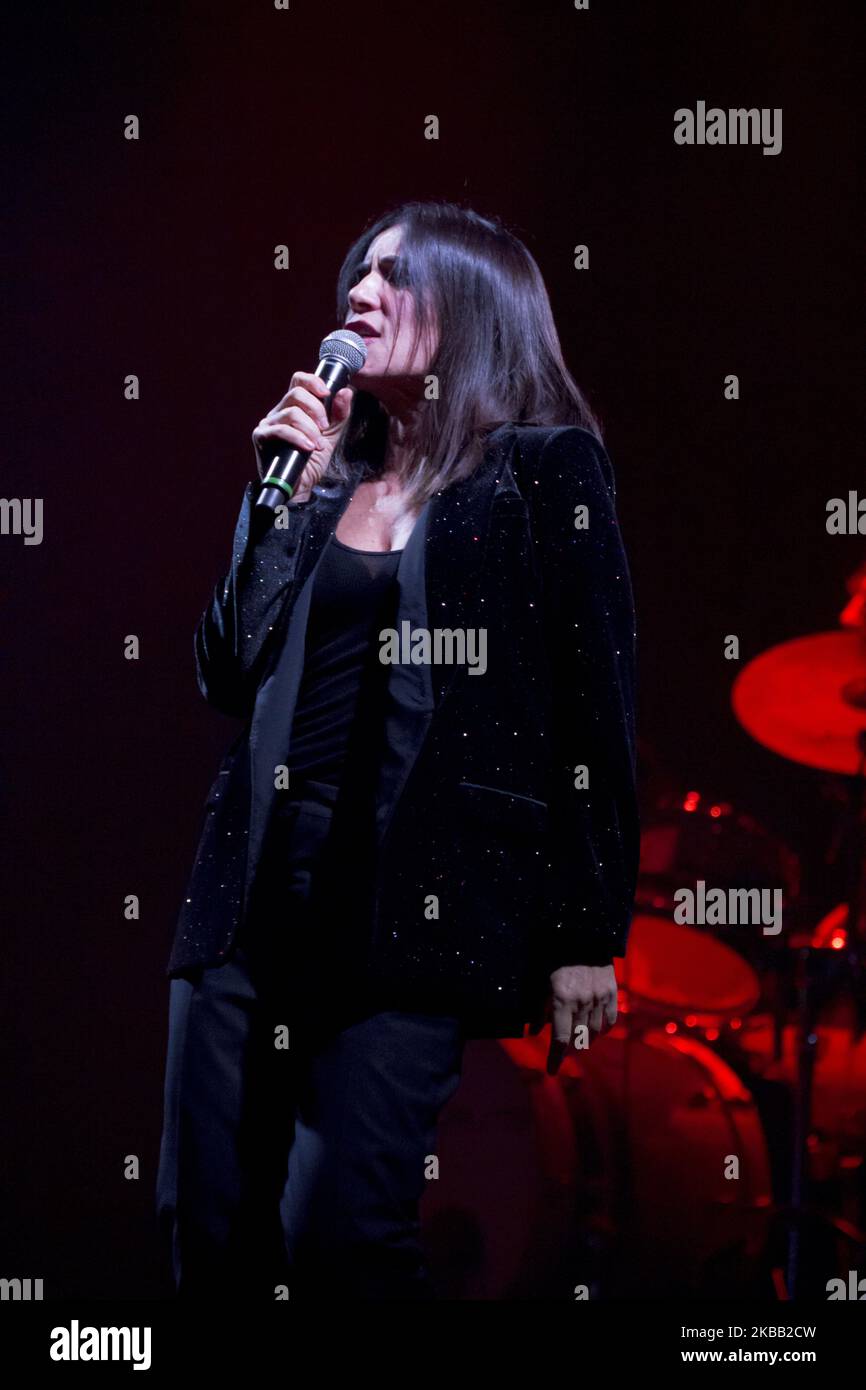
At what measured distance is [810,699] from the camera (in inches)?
94.2

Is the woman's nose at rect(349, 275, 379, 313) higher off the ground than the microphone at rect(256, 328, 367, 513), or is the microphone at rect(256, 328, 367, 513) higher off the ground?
the woman's nose at rect(349, 275, 379, 313)

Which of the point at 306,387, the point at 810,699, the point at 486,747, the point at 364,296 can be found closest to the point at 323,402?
the point at 306,387

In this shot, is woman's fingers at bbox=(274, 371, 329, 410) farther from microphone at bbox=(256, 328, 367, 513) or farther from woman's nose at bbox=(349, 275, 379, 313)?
woman's nose at bbox=(349, 275, 379, 313)

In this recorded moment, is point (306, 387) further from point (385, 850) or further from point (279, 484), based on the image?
point (385, 850)

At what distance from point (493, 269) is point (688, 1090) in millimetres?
1416

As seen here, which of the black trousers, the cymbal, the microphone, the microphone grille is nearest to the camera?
the black trousers

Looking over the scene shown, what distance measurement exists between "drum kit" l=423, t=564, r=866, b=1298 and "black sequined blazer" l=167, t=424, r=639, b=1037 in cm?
85

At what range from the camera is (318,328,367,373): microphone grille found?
5.43 ft

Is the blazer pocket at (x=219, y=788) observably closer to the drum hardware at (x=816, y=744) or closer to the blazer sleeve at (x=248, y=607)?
the blazer sleeve at (x=248, y=607)

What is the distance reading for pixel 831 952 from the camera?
2273mm

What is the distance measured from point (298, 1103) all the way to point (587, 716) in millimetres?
541

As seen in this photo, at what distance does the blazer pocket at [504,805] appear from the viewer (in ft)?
4.76

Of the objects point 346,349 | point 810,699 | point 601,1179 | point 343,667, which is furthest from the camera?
point 810,699

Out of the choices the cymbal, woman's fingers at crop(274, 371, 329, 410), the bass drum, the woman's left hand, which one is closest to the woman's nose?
woman's fingers at crop(274, 371, 329, 410)
